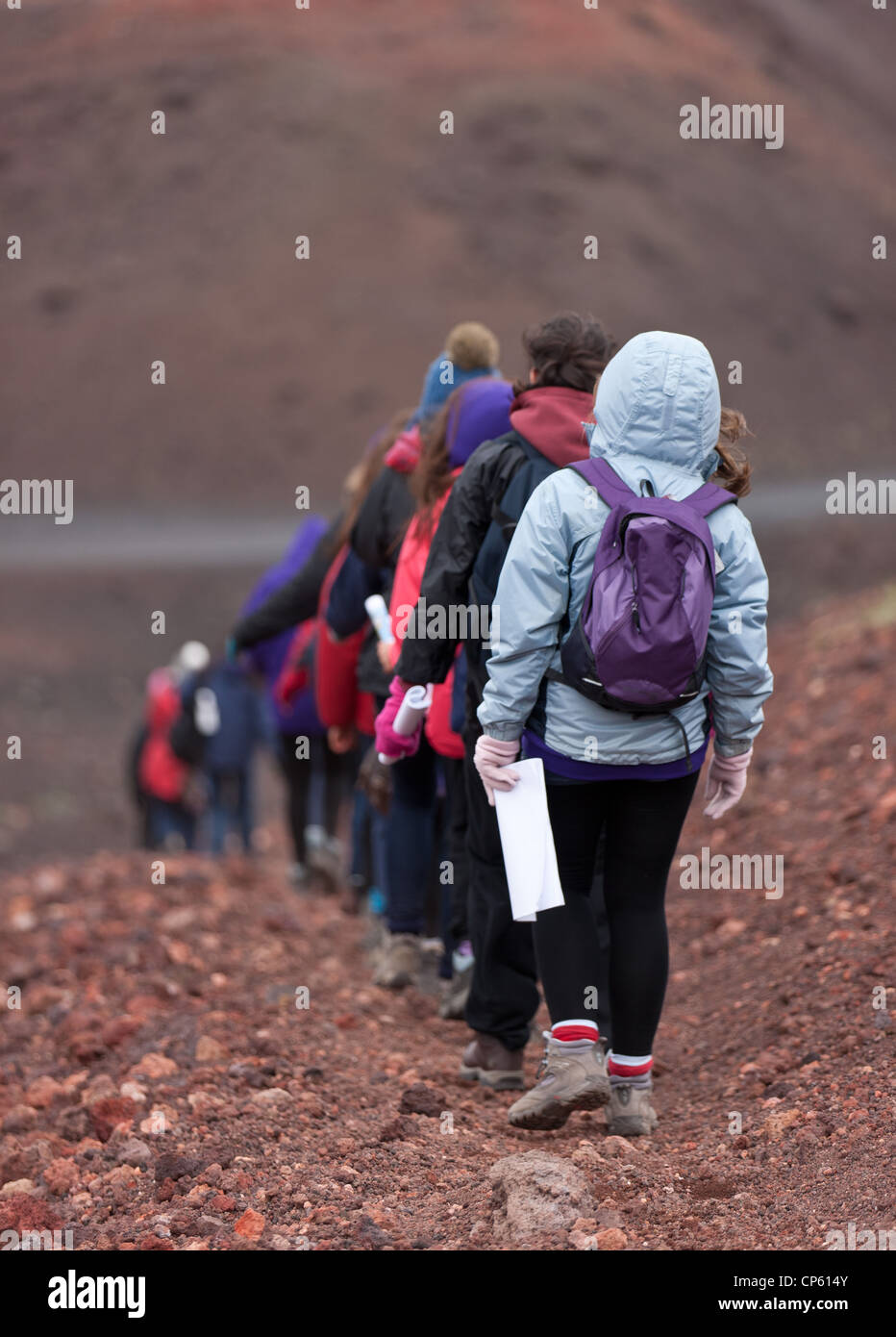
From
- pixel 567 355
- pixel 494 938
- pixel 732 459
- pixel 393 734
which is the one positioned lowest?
pixel 494 938

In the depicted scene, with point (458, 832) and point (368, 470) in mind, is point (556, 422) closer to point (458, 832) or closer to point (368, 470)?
point (458, 832)

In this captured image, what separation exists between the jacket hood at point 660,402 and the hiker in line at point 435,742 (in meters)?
0.73

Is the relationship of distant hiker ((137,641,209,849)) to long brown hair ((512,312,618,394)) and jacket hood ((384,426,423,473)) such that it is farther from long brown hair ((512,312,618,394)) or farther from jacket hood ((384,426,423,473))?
long brown hair ((512,312,618,394))

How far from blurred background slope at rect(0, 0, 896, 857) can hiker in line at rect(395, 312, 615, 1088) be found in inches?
644

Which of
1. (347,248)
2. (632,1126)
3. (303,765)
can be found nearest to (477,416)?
(632,1126)

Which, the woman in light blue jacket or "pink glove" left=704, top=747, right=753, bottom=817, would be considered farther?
"pink glove" left=704, top=747, right=753, bottom=817

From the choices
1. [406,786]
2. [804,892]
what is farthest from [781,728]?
[406,786]

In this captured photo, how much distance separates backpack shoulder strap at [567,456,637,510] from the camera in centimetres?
337

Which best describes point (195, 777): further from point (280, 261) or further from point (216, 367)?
point (280, 261)

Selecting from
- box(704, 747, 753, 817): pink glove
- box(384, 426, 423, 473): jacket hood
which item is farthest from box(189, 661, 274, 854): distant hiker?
box(704, 747, 753, 817): pink glove

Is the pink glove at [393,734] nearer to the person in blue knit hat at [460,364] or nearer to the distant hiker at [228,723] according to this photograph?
the person in blue knit hat at [460,364]

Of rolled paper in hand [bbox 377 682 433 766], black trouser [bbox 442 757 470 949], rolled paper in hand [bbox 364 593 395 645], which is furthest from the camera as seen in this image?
rolled paper in hand [bbox 364 593 395 645]

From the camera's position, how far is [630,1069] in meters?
3.83

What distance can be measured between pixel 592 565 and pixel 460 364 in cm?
148
